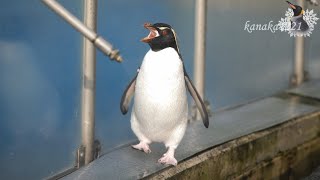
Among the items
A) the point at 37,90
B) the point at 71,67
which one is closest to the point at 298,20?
the point at 71,67

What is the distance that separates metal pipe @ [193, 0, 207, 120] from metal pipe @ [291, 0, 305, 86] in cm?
124

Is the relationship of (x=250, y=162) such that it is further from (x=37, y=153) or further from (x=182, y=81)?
(x=37, y=153)

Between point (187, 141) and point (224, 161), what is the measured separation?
225 millimetres

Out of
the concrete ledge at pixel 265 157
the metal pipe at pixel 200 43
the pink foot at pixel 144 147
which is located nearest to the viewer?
the pink foot at pixel 144 147

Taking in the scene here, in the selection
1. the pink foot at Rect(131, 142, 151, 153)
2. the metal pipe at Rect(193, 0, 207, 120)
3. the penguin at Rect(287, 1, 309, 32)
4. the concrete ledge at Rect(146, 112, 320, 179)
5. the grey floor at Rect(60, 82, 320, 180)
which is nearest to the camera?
the grey floor at Rect(60, 82, 320, 180)

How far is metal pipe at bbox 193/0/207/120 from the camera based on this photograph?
10.6 feet

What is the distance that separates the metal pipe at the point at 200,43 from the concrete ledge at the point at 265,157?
50 cm

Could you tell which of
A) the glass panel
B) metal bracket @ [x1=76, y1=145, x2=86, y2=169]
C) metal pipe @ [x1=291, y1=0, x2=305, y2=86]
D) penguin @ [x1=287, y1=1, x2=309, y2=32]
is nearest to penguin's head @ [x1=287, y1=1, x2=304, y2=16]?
penguin @ [x1=287, y1=1, x2=309, y2=32]

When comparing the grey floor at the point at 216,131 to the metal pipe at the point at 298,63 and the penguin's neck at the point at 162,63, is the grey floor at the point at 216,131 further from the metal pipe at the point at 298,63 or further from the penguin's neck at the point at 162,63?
the penguin's neck at the point at 162,63

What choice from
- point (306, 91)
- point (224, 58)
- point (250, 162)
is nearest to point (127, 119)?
point (250, 162)

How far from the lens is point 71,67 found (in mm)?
2459

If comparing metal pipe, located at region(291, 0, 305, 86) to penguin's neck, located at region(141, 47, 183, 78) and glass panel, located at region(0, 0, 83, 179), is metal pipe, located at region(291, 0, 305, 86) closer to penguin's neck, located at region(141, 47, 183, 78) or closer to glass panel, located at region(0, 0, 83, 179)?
penguin's neck, located at region(141, 47, 183, 78)

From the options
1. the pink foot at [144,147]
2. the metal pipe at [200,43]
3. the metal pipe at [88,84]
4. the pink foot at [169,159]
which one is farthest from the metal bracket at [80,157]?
the metal pipe at [200,43]

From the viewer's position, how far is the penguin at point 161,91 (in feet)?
7.32
